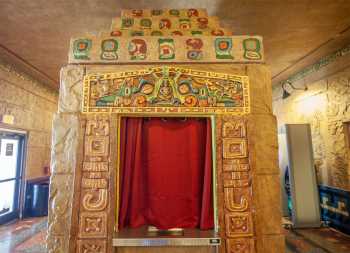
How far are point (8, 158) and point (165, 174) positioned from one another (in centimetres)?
393

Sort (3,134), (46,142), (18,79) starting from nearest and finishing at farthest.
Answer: (3,134) → (18,79) → (46,142)

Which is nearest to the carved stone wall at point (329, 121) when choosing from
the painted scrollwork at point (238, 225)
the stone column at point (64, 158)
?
the painted scrollwork at point (238, 225)

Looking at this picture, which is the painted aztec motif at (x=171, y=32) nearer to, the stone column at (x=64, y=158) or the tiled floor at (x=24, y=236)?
the stone column at (x=64, y=158)

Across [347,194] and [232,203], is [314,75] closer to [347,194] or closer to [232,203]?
[347,194]

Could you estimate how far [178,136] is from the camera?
217cm

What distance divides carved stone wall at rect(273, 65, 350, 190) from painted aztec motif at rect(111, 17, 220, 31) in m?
2.73

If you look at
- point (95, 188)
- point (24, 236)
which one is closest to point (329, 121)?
point (95, 188)

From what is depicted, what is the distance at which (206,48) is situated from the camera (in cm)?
220

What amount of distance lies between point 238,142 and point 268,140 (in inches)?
10.8

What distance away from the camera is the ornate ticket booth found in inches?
77.8

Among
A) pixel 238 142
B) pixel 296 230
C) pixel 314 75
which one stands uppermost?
pixel 314 75

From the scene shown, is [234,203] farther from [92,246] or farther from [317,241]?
[317,241]

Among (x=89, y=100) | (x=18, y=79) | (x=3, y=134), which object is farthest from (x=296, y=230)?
(x=18, y=79)

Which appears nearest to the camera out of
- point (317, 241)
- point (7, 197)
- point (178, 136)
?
point (178, 136)
